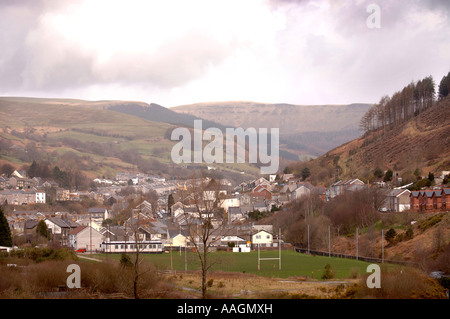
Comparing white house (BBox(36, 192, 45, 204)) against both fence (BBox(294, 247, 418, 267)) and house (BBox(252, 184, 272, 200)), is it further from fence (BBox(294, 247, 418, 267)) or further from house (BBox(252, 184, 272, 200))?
fence (BBox(294, 247, 418, 267))

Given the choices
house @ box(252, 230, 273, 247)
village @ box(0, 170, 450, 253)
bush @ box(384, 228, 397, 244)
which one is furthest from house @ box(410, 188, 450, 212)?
house @ box(252, 230, 273, 247)

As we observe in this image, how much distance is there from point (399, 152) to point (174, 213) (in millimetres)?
38768

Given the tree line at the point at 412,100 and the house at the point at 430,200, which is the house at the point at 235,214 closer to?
the house at the point at 430,200

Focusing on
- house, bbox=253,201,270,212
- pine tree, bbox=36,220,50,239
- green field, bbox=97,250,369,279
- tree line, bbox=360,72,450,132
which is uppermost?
tree line, bbox=360,72,450,132

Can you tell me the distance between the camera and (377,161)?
102 m

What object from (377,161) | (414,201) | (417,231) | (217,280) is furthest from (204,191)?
(377,161)

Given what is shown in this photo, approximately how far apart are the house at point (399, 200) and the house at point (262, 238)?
15.0m

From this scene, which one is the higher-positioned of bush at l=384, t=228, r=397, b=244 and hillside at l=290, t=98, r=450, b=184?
hillside at l=290, t=98, r=450, b=184

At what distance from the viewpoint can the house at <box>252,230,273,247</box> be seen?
75.6m

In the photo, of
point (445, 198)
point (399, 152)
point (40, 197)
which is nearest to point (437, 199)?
point (445, 198)

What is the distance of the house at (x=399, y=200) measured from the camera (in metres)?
69.4

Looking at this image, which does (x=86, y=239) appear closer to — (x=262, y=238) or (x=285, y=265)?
(x=262, y=238)

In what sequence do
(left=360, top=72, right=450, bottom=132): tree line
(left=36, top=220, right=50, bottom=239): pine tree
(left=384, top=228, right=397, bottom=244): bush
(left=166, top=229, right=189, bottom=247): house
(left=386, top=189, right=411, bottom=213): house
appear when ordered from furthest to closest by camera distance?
(left=360, top=72, right=450, bottom=132): tree line, (left=166, top=229, right=189, bottom=247): house, (left=36, top=220, right=50, bottom=239): pine tree, (left=386, top=189, right=411, bottom=213): house, (left=384, top=228, right=397, bottom=244): bush
